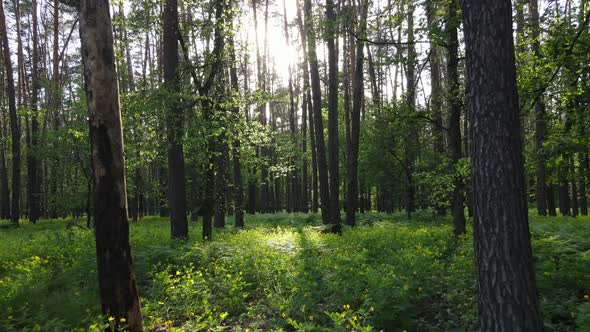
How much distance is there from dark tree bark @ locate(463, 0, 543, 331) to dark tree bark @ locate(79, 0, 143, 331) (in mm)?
4179

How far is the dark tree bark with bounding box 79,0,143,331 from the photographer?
182 inches

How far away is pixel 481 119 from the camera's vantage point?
3.83 meters

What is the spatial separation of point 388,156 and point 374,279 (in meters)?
16.7

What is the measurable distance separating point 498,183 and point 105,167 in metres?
4.47

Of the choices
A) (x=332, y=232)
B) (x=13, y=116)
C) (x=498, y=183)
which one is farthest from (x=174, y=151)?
(x=13, y=116)

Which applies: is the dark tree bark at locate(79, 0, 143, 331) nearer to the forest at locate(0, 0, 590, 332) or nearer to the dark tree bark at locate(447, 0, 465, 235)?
the forest at locate(0, 0, 590, 332)

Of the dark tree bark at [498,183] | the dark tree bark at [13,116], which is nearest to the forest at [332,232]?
the dark tree bark at [498,183]

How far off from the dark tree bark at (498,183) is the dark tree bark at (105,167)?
13.7 ft

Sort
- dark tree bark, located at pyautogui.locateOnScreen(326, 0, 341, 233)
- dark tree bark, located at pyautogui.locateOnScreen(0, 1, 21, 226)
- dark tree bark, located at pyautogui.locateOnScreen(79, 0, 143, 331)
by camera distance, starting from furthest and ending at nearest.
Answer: dark tree bark, located at pyautogui.locateOnScreen(0, 1, 21, 226)
dark tree bark, located at pyautogui.locateOnScreen(326, 0, 341, 233)
dark tree bark, located at pyautogui.locateOnScreen(79, 0, 143, 331)

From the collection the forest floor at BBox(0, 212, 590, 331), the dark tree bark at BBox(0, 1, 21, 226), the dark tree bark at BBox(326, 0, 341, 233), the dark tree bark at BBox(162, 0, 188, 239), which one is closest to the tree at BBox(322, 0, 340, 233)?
the dark tree bark at BBox(326, 0, 341, 233)

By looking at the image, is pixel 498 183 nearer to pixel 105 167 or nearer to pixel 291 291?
pixel 291 291

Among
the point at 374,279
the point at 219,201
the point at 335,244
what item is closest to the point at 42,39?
the point at 219,201

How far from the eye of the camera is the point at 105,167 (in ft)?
15.2

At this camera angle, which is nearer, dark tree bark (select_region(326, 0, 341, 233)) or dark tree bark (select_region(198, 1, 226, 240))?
dark tree bark (select_region(198, 1, 226, 240))
